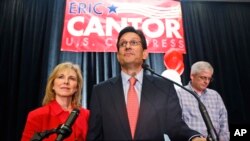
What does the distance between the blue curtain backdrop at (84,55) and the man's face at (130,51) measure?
8.32 feet

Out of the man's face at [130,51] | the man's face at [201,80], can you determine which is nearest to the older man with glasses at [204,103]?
the man's face at [201,80]

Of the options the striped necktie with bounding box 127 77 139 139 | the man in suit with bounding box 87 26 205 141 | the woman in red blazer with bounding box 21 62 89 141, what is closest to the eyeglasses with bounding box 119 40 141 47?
the man in suit with bounding box 87 26 205 141

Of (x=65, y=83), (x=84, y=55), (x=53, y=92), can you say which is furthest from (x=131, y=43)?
(x=84, y=55)

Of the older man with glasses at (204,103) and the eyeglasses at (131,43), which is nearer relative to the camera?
the eyeglasses at (131,43)

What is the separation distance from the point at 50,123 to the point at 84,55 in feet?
8.18

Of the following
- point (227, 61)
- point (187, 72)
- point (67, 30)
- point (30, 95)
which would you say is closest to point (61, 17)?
point (67, 30)

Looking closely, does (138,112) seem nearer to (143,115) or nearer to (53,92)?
(143,115)

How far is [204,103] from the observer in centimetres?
273

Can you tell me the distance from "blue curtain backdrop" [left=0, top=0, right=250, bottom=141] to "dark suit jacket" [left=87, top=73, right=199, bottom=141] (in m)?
2.57

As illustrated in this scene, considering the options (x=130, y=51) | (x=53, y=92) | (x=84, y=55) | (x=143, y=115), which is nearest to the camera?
(x=143, y=115)

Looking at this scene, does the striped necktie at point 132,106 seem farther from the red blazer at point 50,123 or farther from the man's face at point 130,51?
the red blazer at point 50,123

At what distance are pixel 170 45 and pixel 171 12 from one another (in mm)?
512

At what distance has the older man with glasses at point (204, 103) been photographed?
262 cm

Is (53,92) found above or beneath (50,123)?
above
